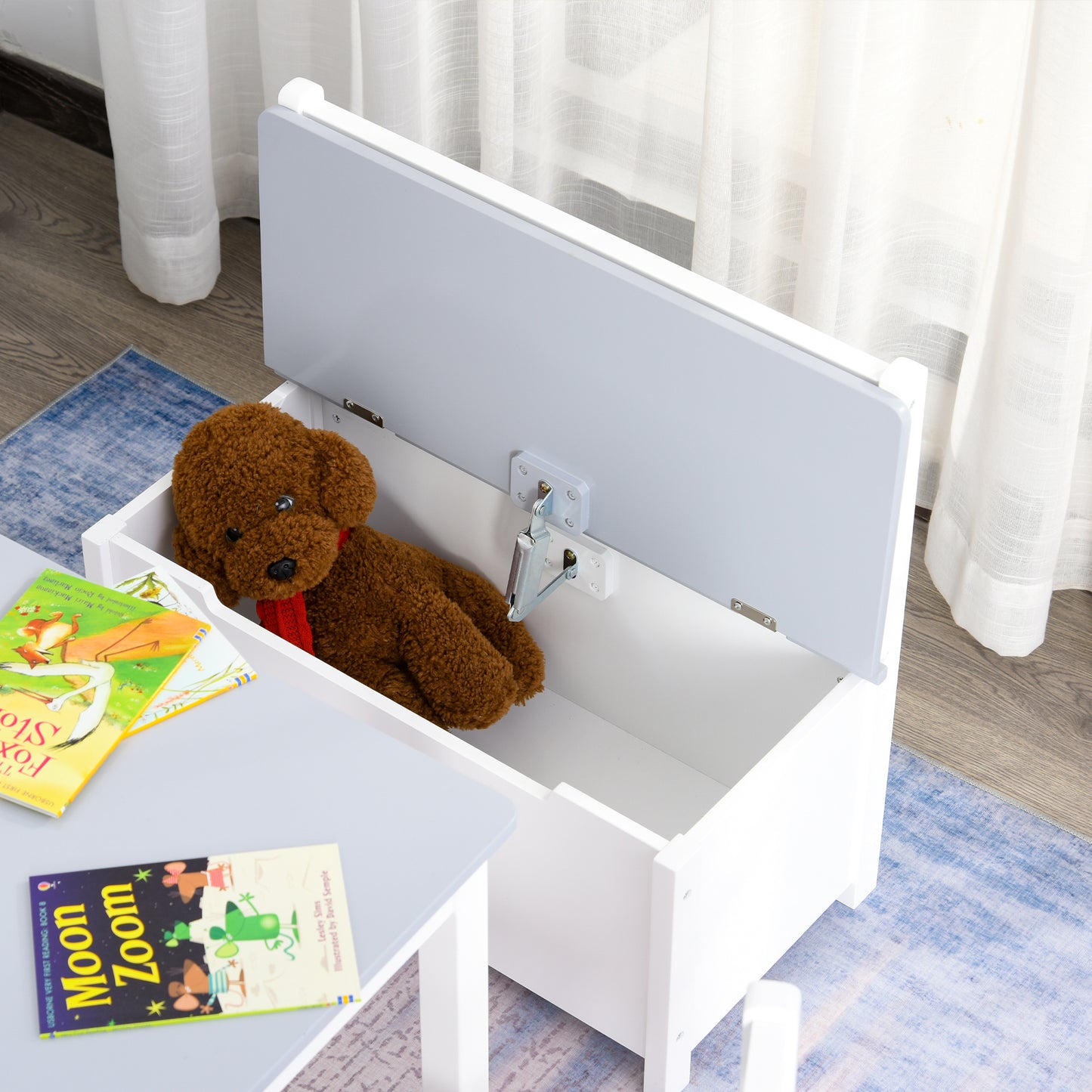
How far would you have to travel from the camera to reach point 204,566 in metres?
1.54

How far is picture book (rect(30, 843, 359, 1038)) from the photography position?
0.96m

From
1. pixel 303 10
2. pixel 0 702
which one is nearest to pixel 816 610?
pixel 0 702

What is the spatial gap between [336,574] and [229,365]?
2.38ft

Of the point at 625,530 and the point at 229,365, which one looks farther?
the point at 229,365

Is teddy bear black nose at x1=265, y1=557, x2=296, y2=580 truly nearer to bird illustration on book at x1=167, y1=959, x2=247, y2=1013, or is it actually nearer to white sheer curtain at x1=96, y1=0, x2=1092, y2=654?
bird illustration on book at x1=167, y1=959, x2=247, y2=1013

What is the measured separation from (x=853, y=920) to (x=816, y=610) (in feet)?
1.38

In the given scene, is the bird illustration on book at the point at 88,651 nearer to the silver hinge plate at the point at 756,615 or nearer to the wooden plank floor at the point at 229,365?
the silver hinge plate at the point at 756,615

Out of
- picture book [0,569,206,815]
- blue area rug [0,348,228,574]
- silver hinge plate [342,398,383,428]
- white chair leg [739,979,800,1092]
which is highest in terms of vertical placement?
white chair leg [739,979,800,1092]

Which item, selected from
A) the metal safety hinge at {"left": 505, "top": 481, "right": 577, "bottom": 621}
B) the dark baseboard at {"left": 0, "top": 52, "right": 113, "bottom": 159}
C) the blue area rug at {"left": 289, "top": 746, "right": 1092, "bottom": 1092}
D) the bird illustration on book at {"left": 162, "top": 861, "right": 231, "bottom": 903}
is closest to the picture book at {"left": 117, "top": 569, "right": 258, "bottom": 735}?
the bird illustration on book at {"left": 162, "top": 861, "right": 231, "bottom": 903}

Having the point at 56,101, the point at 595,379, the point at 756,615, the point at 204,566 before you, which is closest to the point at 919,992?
the point at 756,615

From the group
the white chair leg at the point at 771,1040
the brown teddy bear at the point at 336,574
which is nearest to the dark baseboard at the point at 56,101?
the brown teddy bear at the point at 336,574

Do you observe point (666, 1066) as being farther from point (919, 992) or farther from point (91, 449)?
point (91, 449)

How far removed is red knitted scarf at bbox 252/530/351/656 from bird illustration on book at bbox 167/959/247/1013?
61 centimetres

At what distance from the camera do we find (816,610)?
4.58ft
